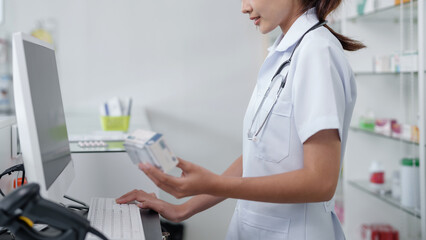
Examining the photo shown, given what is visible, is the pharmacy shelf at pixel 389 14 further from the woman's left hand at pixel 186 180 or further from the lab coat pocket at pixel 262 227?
the woman's left hand at pixel 186 180

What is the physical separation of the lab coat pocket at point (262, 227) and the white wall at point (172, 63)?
2.14 metres

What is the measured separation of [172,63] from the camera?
331cm

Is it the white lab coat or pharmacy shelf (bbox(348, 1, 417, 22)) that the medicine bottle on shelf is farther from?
the white lab coat

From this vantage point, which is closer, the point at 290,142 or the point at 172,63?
the point at 290,142

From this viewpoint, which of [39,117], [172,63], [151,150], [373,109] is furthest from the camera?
[172,63]

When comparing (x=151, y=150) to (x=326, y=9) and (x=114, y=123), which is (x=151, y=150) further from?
(x=114, y=123)

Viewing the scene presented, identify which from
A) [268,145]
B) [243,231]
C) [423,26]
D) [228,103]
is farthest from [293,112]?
[228,103]

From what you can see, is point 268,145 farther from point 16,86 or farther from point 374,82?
point 374,82

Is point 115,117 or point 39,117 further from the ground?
point 39,117

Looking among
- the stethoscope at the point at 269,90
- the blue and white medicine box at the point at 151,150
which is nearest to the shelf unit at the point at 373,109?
the stethoscope at the point at 269,90

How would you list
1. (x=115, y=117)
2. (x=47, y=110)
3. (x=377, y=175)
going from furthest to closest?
(x=377, y=175) → (x=115, y=117) → (x=47, y=110)

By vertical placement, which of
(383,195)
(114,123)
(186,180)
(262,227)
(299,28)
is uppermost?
(299,28)

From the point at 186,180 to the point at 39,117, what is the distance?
1.21 ft

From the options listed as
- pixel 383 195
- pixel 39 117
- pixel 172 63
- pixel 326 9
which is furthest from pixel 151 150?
pixel 172 63
